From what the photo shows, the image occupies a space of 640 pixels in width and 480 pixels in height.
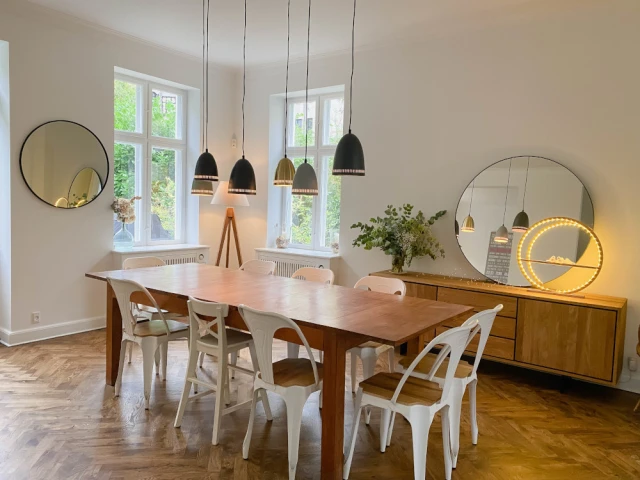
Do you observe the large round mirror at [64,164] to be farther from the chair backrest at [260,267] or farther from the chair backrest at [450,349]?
the chair backrest at [450,349]

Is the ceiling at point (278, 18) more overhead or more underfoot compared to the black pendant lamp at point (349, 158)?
more overhead

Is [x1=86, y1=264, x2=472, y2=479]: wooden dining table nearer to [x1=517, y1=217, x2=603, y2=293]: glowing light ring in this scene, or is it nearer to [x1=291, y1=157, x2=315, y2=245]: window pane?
[x1=517, y1=217, x2=603, y2=293]: glowing light ring

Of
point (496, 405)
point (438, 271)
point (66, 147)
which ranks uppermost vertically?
point (66, 147)

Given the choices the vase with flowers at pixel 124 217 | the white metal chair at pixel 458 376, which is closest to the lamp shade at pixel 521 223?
the white metal chair at pixel 458 376

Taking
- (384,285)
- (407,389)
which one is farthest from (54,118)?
(407,389)

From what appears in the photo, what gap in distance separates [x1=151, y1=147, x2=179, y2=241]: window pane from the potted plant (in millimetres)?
2499

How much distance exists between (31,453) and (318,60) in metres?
4.53

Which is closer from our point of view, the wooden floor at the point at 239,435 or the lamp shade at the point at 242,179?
the wooden floor at the point at 239,435

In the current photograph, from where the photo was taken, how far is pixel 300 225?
20.5 feet

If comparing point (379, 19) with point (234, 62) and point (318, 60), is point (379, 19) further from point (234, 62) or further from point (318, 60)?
point (234, 62)

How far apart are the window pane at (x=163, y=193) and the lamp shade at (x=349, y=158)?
326 cm

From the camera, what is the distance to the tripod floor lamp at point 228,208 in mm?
5836

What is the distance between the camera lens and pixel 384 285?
3779 mm

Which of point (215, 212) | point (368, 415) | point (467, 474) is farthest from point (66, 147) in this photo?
point (467, 474)
